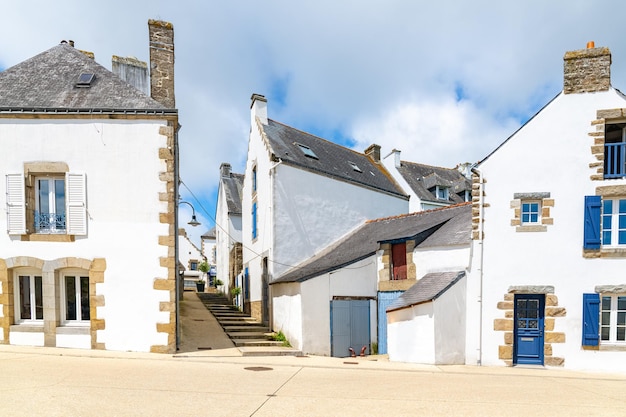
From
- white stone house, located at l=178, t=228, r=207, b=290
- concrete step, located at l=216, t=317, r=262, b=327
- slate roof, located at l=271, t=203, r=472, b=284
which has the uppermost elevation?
slate roof, located at l=271, t=203, r=472, b=284

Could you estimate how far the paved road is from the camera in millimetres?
5273

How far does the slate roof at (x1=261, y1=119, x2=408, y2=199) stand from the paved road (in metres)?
8.73

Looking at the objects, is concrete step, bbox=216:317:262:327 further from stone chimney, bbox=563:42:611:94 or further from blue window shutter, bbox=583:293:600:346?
stone chimney, bbox=563:42:611:94

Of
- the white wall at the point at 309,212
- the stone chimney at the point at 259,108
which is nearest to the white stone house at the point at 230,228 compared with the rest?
the white wall at the point at 309,212

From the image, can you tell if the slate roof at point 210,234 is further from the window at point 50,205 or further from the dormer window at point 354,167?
the window at point 50,205

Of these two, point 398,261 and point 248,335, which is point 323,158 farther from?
point 248,335

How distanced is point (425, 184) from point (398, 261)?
14.1 meters

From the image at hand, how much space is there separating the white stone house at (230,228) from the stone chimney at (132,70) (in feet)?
36.2

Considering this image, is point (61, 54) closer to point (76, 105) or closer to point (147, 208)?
point (76, 105)

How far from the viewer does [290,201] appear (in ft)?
52.0

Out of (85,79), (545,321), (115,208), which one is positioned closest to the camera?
(115,208)

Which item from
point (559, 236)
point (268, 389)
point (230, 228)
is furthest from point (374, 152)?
point (268, 389)

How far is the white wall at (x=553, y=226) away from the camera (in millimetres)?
10469

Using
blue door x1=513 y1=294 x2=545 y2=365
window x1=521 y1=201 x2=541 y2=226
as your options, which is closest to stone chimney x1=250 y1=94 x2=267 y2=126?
window x1=521 y1=201 x2=541 y2=226
